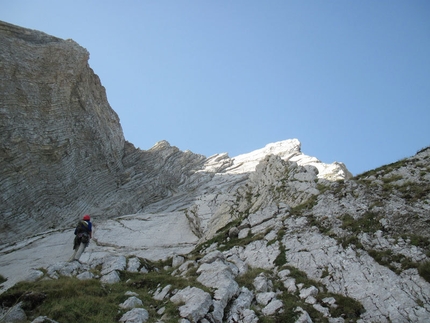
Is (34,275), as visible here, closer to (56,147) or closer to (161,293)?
(161,293)

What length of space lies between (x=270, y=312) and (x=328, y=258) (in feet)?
15.0

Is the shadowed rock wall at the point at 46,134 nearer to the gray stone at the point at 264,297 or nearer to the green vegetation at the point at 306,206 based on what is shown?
the green vegetation at the point at 306,206

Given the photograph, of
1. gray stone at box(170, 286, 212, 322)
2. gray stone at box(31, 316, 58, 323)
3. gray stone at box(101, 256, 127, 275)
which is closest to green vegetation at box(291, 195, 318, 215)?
gray stone at box(170, 286, 212, 322)

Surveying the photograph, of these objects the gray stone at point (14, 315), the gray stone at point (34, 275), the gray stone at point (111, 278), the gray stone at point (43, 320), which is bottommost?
the gray stone at point (14, 315)

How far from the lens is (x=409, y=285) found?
13.8m

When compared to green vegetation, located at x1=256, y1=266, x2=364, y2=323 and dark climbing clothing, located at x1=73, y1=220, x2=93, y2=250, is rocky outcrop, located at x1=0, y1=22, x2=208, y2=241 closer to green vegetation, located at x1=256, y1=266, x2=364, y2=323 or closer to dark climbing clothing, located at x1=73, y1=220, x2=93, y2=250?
dark climbing clothing, located at x1=73, y1=220, x2=93, y2=250

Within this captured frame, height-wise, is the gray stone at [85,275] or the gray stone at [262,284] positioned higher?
the gray stone at [262,284]

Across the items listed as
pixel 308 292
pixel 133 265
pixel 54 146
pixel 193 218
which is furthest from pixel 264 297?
pixel 54 146

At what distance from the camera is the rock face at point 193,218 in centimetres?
1427

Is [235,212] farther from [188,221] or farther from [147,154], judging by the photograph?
[147,154]

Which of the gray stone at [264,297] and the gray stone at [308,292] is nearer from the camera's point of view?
the gray stone at [264,297]

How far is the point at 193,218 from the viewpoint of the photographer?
37312 millimetres

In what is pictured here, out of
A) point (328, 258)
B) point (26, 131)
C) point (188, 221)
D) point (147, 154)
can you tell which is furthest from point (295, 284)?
point (147, 154)

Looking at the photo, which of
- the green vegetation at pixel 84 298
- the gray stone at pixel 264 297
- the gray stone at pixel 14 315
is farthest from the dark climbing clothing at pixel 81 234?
the gray stone at pixel 264 297
